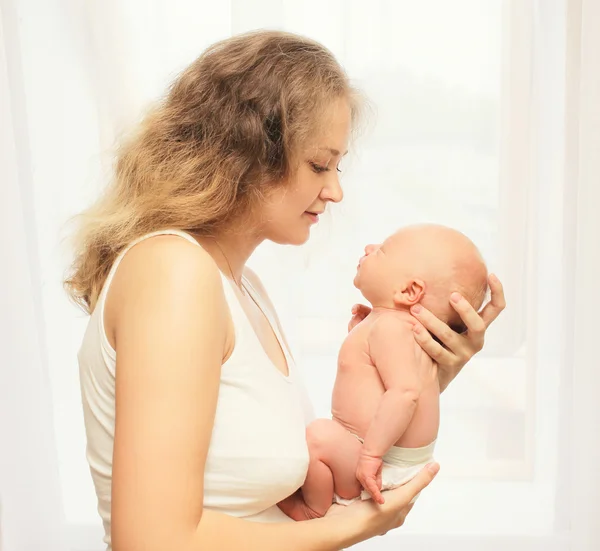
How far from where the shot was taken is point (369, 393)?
1.29m

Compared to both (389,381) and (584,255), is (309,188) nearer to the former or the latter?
(389,381)

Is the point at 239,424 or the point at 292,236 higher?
the point at 292,236

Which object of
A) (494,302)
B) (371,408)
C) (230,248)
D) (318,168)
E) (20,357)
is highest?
(318,168)

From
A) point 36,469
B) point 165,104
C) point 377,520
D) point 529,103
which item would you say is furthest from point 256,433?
point 529,103

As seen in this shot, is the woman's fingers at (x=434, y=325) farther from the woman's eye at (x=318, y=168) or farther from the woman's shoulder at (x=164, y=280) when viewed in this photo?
the woman's shoulder at (x=164, y=280)

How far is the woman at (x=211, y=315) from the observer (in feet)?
3.00

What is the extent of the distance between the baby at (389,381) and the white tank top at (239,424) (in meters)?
0.12

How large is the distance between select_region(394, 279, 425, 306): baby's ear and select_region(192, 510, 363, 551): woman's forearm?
0.39m

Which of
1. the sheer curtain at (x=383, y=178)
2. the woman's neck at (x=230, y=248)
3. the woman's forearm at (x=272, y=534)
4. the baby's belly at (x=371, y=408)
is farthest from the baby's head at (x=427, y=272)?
the sheer curtain at (x=383, y=178)

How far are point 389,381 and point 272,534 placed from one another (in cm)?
33

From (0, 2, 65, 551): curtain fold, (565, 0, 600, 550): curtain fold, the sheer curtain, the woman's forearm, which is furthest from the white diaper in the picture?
(0, 2, 65, 551): curtain fold

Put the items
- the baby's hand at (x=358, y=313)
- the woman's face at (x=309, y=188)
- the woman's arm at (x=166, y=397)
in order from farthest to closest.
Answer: the baby's hand at (x=358, y=313), the woman's face at (x=309, y=188), the woman's arm at (x=166, y=397)

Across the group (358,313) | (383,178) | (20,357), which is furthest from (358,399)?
(20,357)

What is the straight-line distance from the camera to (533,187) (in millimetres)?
2166
